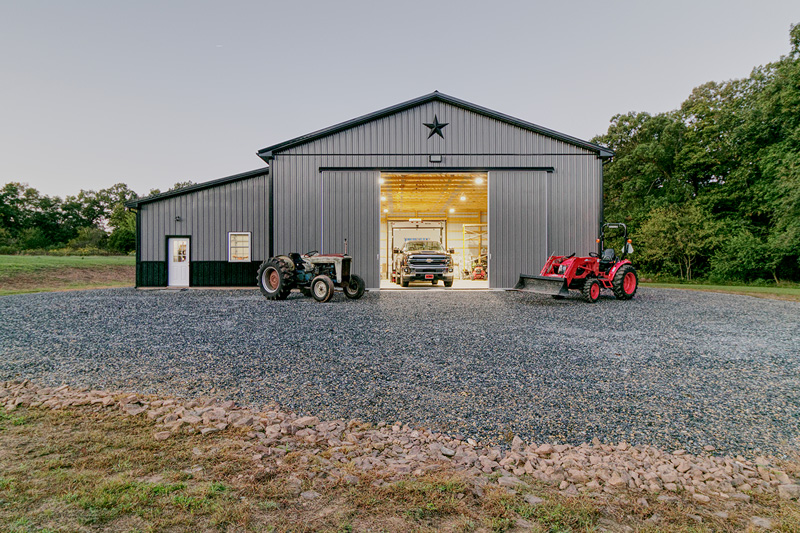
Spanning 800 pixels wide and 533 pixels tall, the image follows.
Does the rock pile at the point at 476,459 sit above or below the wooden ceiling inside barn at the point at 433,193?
below

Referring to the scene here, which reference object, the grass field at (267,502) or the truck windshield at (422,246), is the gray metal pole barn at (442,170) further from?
the grass field at (267,502)

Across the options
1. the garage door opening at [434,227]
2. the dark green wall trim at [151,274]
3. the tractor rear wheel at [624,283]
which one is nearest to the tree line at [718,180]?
the garage door opening at [434,227]

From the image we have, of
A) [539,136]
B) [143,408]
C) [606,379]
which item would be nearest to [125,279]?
[539,136]

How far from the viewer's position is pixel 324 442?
2.84 metres

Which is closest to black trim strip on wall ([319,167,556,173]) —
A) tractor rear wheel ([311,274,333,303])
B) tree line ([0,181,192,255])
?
tractor rear wheel ([311,274,333,303])

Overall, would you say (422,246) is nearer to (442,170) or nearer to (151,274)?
(442,170)

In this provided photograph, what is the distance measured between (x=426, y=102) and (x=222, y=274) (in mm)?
10064

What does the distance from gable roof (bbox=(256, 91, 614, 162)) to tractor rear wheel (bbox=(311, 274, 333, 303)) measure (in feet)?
19.2

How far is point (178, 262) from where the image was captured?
52.1 ft

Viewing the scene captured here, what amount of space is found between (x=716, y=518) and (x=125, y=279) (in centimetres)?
3166

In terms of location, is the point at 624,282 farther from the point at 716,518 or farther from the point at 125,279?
the point at 125,279

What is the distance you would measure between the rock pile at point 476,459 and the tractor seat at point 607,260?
9570 millimetres

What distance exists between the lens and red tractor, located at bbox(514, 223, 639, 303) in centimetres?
1061

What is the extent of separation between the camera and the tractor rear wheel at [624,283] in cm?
1125
